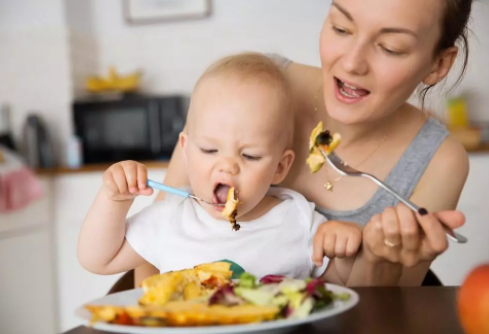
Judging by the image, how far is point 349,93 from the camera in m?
1.15

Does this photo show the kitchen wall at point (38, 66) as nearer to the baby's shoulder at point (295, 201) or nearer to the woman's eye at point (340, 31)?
the baby's shoulder at point (295, 201)

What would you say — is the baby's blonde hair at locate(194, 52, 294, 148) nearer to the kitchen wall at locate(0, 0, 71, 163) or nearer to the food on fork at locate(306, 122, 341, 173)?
the food on fork at locate(306, 122, 341, 173)

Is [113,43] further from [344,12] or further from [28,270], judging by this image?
[344,12]

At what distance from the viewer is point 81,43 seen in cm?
343

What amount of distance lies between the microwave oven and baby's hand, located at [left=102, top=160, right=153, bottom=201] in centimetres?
209

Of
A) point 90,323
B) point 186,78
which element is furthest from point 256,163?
point 186,78

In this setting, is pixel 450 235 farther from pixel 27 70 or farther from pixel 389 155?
pixel 27 70

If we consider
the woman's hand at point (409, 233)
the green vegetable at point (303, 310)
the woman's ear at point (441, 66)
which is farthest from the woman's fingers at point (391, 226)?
the woman's ear at point (441, 66)

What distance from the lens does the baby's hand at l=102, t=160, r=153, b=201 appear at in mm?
966

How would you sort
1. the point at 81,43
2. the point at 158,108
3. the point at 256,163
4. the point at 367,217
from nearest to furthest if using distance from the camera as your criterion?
the point at 256,163, the point at 367,217, the point at 158,108, the point at 81,43

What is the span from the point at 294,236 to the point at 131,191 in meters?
0.34

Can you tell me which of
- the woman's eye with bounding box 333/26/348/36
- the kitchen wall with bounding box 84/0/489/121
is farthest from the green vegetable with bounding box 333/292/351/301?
the kitchen wall with bounding box 84/0/489/121

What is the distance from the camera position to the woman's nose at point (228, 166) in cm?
103

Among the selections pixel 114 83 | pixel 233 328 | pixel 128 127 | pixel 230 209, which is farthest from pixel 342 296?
pixel 114 83
